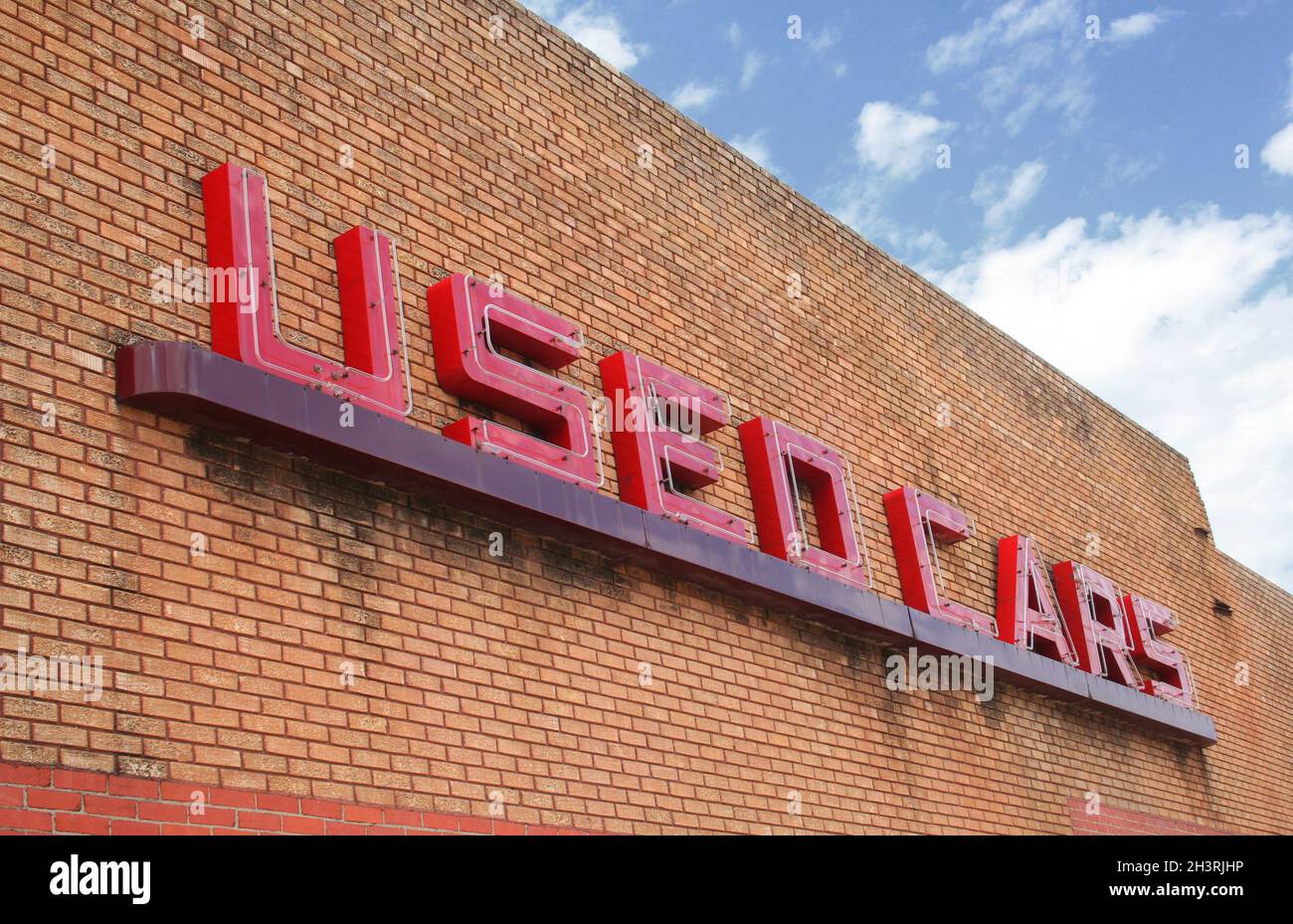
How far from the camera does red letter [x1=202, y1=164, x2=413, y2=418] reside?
5.70 m

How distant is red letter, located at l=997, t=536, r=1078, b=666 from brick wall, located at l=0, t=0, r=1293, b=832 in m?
0.21


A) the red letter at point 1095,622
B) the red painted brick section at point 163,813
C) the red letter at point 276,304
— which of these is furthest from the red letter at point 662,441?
the red letter at point 1095,622

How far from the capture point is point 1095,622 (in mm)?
11336

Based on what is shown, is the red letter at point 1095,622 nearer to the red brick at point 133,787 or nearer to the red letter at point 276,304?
the red letter at point 276,304

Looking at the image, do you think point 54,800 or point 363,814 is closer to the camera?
point 54,800

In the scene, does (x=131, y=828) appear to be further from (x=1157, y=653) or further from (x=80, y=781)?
(x=1157, y=653)

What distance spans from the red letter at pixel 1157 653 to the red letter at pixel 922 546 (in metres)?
2.69

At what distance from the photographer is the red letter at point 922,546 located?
928 cm

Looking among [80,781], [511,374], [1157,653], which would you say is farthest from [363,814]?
[1157,653]

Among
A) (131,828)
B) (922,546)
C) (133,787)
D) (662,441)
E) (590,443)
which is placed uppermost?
(662,441)

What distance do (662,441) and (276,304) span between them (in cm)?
245

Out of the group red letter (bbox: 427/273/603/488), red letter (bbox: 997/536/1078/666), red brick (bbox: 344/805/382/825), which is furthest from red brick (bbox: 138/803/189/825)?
red letter (bbox: 997/536/1078/666)
